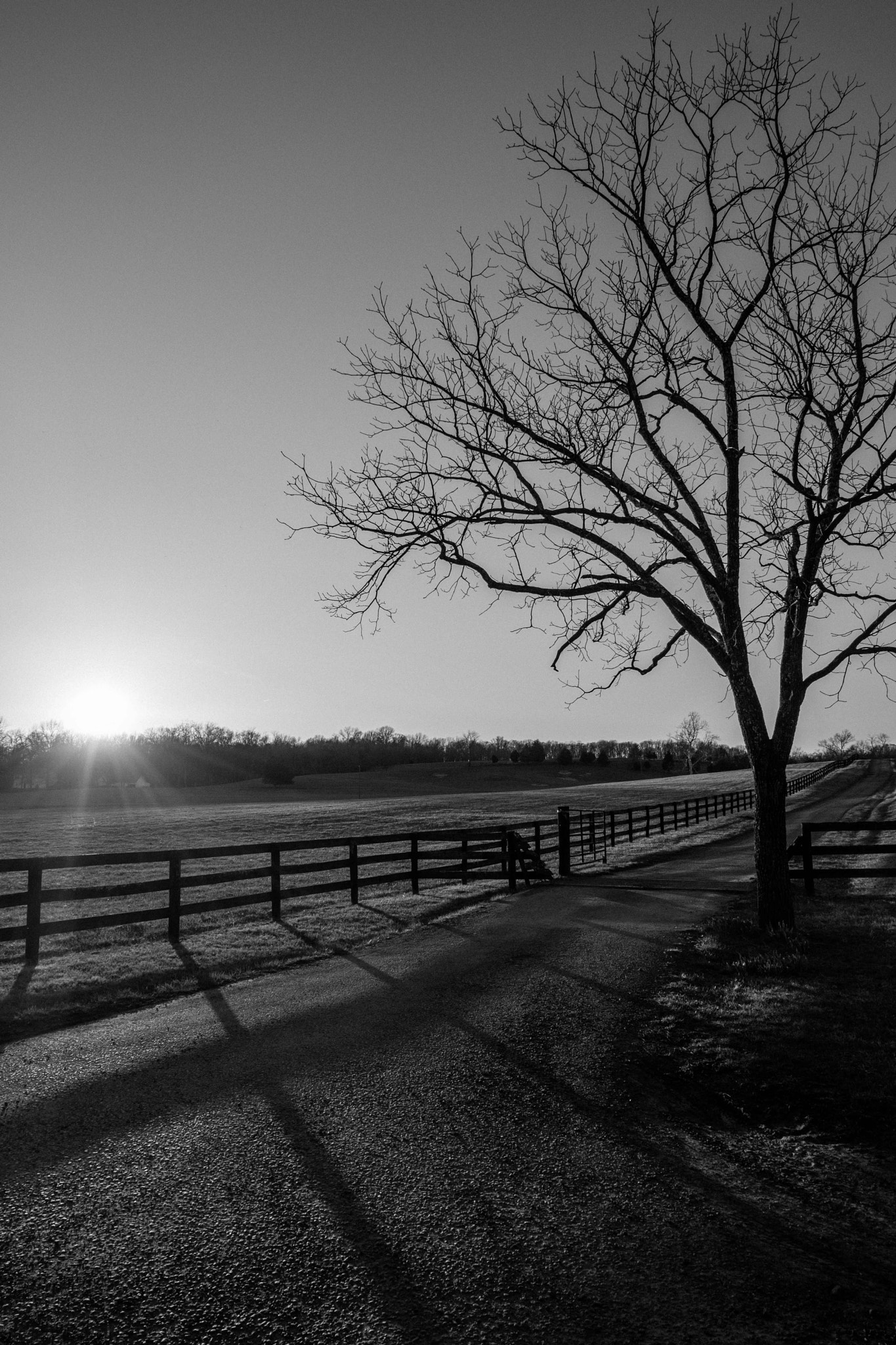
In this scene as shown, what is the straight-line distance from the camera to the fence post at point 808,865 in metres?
14.3

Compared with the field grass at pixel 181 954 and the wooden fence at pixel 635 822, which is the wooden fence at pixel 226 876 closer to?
the field grass at pixel 181 954

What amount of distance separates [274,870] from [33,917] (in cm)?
377

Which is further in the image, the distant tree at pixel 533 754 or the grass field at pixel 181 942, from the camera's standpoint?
the distant tree at pixel 533 754

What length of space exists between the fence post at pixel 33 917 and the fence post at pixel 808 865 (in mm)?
12177

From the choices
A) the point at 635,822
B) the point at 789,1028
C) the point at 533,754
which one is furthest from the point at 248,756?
the point at 789,1028

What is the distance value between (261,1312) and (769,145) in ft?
43.5

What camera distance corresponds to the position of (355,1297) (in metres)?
3.19

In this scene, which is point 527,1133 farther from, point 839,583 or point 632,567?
point 839,583

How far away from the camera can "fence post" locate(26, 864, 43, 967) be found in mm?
10047

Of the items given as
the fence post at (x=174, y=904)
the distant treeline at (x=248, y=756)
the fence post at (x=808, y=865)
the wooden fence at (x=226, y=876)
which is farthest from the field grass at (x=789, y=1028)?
the distant treeline at (x=248, y=756)

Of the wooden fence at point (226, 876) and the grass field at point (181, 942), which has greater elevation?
the wooden fence at point (226, 876)

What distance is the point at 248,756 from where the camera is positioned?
113875 millimetres

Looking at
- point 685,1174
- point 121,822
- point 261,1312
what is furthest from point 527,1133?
point 121,822

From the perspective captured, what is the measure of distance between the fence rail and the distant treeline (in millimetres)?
69529
